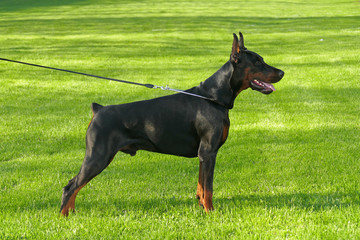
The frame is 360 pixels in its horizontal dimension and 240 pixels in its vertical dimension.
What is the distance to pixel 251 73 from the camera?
178 inches

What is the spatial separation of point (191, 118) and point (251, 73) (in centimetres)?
77

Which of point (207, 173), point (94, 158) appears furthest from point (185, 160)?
point (94, 158)

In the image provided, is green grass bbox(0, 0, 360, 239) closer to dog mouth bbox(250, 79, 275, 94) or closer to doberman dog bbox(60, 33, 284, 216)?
doberman dog bbox(60, 33, 284, 216)

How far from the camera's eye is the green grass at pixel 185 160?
14.4 feet

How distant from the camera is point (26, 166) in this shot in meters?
6.26

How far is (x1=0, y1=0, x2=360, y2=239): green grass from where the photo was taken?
4.40 metres

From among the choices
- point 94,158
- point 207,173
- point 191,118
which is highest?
point 191,118

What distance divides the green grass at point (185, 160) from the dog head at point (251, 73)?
1317 millimetres

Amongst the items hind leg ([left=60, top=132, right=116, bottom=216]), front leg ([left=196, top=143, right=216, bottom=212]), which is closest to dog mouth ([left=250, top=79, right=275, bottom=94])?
front leg ([left=196, top=143, right=216, bottom=212])

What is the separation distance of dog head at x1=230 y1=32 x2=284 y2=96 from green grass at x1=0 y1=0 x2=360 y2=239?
1317mm

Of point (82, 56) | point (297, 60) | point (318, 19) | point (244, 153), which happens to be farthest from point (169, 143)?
point (318, 19)

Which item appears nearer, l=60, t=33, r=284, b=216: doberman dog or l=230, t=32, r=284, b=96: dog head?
l=60, t=33, r=284, b=216: doberman dog

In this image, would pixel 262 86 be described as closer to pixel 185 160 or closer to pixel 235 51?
pixel 235 51

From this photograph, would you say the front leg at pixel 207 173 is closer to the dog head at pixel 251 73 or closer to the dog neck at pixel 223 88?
the dog neck at pixel 223 88
